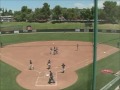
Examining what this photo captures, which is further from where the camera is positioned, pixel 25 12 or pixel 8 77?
pixel 25 12

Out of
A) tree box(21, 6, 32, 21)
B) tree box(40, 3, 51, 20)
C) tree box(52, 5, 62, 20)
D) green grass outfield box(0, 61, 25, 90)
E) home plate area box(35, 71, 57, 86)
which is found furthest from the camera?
tree box(52, 5, 62, 20)

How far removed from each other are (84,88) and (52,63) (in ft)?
17.7

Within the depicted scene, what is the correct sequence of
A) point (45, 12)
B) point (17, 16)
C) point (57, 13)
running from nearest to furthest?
point (17, 16)
point (57, 13)
point (45, 12)

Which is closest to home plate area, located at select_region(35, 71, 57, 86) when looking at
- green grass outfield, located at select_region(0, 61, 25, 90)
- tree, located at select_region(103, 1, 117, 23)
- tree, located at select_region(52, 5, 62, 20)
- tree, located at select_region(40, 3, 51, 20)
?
green grass outfield, located at select_region(0, 61, 25, 90)

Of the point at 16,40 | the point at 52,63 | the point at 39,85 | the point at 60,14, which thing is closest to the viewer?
the point at 39,85

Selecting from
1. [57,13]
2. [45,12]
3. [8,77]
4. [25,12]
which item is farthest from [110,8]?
[25,12]

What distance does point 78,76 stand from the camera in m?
11.6

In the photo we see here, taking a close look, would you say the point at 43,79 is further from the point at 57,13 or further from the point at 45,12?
the point at 45,12

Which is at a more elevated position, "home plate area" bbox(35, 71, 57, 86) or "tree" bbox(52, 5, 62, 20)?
"tree" bbox(52, 5, 62, 20)

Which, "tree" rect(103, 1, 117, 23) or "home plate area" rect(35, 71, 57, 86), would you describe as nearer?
"tree" rect(103, 1, 117, 23)

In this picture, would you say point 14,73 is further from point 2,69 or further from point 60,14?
point 60,14

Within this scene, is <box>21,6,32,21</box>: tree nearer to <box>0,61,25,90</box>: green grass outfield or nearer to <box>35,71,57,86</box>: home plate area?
<box>0,61,25,90</box>: green grass outfield

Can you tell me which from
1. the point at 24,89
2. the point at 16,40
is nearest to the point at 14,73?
the point at 24,89

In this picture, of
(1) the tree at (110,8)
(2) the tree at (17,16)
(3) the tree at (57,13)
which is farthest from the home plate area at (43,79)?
(2) the tree at (17,16)
